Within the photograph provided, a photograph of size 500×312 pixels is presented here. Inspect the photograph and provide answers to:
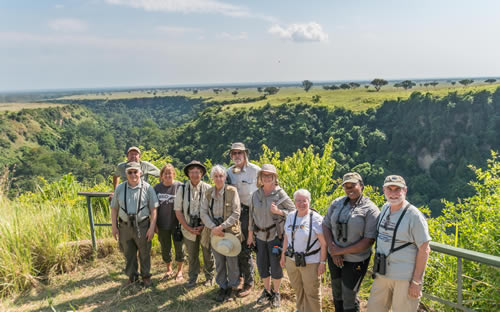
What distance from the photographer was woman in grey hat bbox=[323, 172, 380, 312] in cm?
324

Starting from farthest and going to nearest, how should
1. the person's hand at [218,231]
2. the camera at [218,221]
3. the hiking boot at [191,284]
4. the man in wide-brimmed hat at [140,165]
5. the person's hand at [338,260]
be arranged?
the man in wide-brimmed hat at [140,165]
the hiking boot at [191,284]
the camera at [218,221]
the person's hand at [218,231]
the person's hand at [338,260]

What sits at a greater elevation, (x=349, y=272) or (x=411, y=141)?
(x=349, y=272)

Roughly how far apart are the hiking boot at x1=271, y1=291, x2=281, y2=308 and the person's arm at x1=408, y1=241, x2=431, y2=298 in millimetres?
1654

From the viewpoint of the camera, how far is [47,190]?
7.80 meters

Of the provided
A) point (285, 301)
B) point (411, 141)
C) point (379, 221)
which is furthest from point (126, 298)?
point (411, 141)

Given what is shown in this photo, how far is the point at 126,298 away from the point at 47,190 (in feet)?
15.5

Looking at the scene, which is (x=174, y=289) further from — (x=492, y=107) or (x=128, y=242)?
(x=492, y=107)

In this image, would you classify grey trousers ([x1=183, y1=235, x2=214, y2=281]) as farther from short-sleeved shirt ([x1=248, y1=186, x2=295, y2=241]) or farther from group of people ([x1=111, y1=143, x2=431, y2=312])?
short-sleeved shirt ([x1=248, y1=186, x2=295, y2=241])

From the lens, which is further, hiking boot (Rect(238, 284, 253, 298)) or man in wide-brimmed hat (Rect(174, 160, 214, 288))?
man in wide-brimmed hat (Rect(174, 160, 214, 288))

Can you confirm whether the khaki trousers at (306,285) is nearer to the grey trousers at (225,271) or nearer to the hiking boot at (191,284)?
the grey trousers at (225,271)

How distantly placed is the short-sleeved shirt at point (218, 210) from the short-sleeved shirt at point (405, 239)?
1757 millimetres

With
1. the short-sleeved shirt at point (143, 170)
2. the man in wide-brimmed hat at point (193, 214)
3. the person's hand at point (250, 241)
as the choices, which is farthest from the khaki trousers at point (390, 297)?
the short-sleeved shirt at point (143, 170)

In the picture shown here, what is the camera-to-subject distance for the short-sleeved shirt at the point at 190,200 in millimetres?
4480

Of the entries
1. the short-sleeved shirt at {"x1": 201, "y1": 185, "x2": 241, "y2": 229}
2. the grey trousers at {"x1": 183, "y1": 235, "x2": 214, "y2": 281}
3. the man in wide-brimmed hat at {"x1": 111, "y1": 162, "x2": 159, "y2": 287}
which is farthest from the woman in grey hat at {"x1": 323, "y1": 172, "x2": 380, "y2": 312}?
the man in wide-brimmed hat at {"x1": 111, "y1": 162, "x2": 159, "y2": 287}
